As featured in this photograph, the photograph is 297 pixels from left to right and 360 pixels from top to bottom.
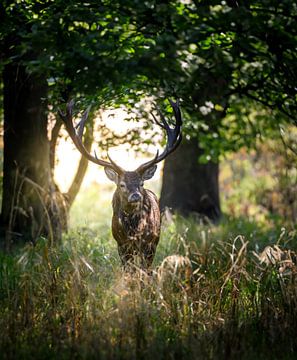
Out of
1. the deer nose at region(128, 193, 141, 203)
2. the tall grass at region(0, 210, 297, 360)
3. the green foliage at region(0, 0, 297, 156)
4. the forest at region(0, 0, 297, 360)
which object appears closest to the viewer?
the tall grass at region(0, 210, 297, 360)

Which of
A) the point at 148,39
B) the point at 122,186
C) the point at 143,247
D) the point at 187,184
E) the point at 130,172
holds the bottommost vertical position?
the point at 143,247

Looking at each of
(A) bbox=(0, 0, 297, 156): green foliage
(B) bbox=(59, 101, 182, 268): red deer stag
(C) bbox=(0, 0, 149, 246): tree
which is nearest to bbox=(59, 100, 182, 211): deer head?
(B) bbox=(59, 101, 182, 268): red deer stag

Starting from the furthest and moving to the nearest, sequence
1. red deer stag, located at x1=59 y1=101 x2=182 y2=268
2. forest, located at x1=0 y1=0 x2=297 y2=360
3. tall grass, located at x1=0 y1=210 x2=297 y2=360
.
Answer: red deer stag, located at x1=59 y1=101 x2=182 y2=268
forest, located at x1=0 y1=0 x2=297 y2=360
tall grass, located at x1=0 y1=210 x2=297 y2=360

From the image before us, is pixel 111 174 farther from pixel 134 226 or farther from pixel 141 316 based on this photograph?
pixel 141 316

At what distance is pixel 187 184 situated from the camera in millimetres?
13898

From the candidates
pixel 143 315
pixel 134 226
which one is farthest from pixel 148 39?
pixel 143 315

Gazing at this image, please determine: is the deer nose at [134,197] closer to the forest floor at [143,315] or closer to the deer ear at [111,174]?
the deer ear at [111,174]

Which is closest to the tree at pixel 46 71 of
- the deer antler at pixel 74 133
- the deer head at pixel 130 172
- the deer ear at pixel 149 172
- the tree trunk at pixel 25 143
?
the tree trunk at pixel 25 143

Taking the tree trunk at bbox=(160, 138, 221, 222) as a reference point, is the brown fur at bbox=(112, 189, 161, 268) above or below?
below

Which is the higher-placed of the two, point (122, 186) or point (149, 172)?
point (149, 172)

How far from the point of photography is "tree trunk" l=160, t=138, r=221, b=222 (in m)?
13.8

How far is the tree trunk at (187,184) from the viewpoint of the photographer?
13.8m

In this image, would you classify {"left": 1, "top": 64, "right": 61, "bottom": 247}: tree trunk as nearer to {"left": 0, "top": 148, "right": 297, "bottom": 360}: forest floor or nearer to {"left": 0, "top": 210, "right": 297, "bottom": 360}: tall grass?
{"left": 0, "top": 148, "right": 297, "bottom": 360}: forest floor

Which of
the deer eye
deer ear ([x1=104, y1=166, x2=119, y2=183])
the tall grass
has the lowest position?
the tall grass
